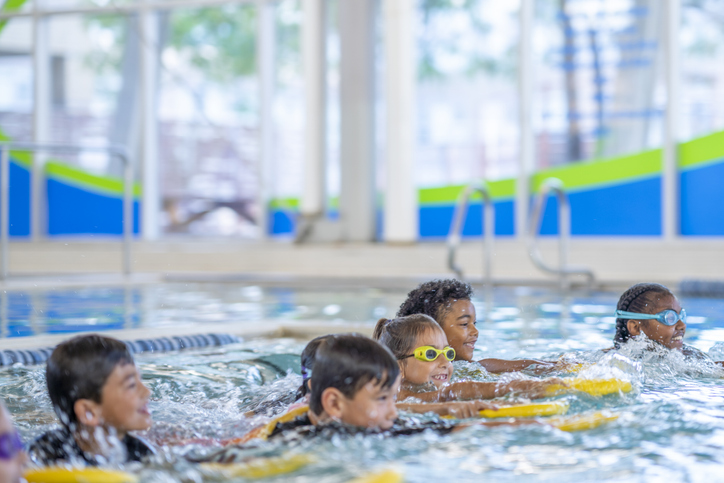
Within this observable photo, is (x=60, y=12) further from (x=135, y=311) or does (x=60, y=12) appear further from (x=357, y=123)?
(x=135, y=311)

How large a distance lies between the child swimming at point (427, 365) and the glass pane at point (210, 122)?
820 cm

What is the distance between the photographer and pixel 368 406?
2209 millimetres

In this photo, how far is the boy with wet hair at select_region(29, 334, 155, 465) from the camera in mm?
2111

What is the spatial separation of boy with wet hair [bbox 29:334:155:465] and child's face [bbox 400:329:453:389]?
0.98 metres

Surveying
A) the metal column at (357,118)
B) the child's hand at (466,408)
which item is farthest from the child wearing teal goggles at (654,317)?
the metal column at (357,118)

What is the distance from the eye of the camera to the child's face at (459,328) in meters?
3.24

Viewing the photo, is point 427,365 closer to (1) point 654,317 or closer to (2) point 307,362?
(2) point 307,362

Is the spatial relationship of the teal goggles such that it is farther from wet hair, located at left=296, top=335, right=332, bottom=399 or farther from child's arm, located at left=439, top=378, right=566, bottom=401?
wet hair, located at left=296, top=335, right=332, bottom=399

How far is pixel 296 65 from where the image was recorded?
10836 millimetres

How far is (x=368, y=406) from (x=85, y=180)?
10.3m

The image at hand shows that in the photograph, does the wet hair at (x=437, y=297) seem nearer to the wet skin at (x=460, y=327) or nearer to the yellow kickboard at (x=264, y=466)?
the wet skin at (x=460, y=327)

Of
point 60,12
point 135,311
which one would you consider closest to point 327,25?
point 60,12

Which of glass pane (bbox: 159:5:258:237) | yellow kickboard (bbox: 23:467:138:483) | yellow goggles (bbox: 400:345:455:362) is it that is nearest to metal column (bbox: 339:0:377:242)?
glass pane (bbox: 159:5:258:237)

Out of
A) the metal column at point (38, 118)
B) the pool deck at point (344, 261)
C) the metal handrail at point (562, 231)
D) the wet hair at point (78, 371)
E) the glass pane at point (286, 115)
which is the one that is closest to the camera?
the wet hair at point (78, 371)
